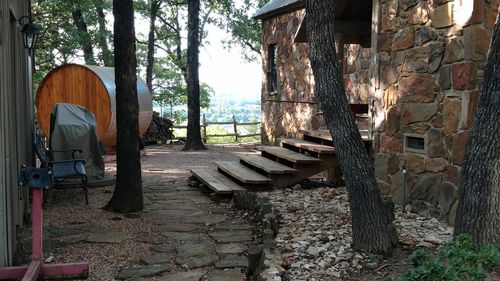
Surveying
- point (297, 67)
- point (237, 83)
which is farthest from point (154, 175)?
point (237, 83)

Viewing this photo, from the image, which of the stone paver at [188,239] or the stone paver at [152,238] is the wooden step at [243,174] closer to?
the stone paver at [188,239]

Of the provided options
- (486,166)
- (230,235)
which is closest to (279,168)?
(230,235)

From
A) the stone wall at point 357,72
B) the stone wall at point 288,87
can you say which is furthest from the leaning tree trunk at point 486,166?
the stone wall at point 288,87

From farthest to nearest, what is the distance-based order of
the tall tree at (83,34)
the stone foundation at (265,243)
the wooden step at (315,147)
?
the tall tree at (83,34) → the wooden step at (315,147) → the stone foundation at (265,243)

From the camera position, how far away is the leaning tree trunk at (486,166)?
3.21m

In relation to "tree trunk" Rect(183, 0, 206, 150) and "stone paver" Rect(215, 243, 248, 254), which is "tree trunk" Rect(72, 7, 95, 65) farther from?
"stone paver" Rect(215, 243, 248, 254)

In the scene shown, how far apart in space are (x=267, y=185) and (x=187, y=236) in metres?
2.03

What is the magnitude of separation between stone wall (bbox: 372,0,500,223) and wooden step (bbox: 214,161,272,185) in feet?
5.34

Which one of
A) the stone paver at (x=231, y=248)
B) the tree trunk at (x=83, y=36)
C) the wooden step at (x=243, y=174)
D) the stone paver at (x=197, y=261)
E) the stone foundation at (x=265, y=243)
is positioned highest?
the tree trunk at (x=83, y=36)

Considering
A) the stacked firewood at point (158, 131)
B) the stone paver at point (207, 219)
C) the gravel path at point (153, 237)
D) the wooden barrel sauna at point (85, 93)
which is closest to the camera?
the gravel path at point (153, 237)

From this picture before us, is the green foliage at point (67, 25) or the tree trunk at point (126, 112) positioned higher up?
the green foliage at point (67, 25)

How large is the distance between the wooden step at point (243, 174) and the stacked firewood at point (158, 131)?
8.17 m

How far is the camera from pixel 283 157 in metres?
7.36

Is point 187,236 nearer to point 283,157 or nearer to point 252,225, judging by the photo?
point 252,225
